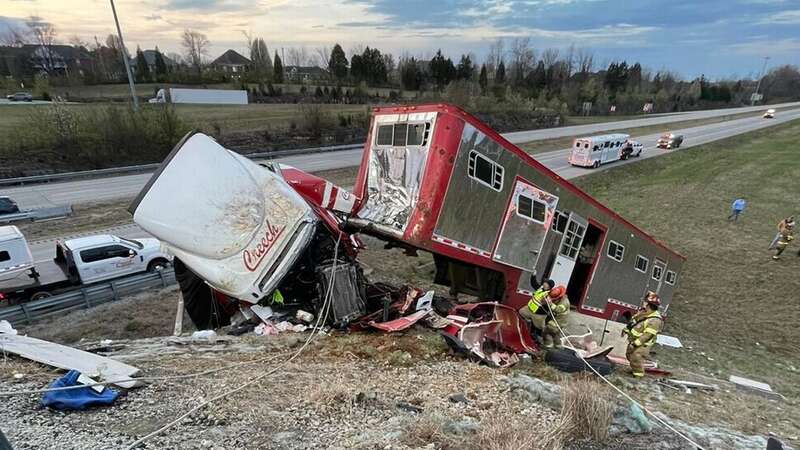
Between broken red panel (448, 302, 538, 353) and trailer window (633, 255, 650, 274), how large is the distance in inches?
206

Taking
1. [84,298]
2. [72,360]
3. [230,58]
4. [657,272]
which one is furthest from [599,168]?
[230,58]

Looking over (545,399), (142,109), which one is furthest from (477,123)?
(142,109)

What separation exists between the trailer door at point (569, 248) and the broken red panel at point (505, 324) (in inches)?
76.3

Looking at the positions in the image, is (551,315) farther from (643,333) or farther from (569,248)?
(569,248)

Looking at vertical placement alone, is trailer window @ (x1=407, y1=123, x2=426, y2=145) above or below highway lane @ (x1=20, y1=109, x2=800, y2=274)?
above

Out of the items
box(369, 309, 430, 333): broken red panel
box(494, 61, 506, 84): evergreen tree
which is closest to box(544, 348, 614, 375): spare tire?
box(369, 309, 430, 333): broken red panel

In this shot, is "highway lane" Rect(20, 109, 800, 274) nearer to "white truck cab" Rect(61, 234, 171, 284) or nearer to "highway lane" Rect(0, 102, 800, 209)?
"highway lane" Rect(0, 102, 800, 209)

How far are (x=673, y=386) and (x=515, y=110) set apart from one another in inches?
1950

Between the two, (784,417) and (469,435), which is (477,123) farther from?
(784,417)

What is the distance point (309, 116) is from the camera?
34531 millimetres

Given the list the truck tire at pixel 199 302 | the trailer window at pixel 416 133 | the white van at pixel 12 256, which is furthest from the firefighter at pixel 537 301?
the white van at pixel 12 256

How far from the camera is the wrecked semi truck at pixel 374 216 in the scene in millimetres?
6301

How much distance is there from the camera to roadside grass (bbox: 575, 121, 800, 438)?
27.8 feet

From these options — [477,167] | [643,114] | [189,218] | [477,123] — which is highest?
[477,123]
